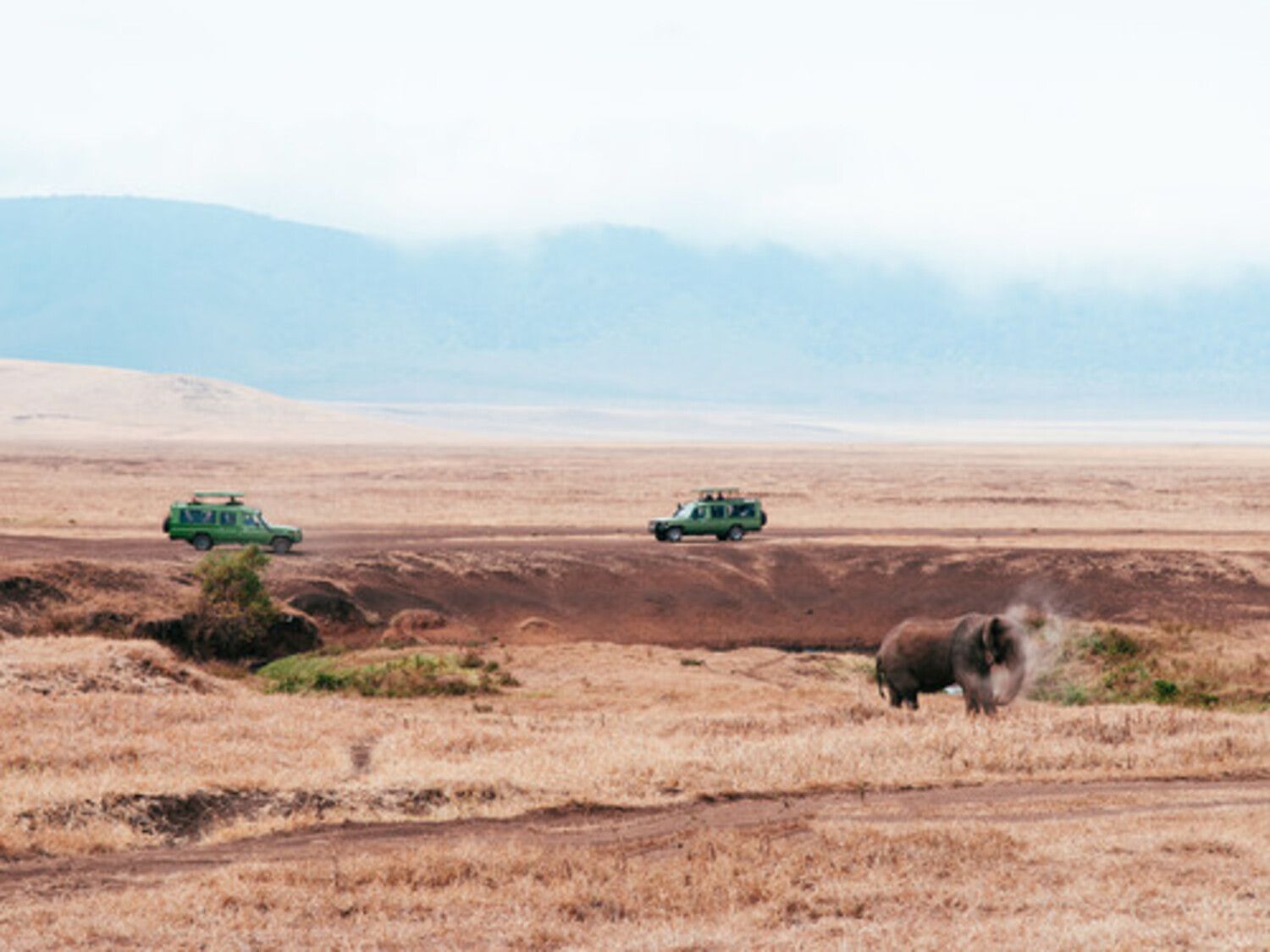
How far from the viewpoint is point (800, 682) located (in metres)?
33.9

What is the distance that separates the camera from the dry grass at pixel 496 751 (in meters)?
17.7

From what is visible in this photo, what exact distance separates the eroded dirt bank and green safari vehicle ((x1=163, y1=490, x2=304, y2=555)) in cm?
128

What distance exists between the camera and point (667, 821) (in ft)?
56.9

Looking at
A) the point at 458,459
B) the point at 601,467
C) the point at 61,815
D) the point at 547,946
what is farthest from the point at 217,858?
the point at 458,459

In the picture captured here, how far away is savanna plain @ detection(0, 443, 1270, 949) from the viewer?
45.8 ft

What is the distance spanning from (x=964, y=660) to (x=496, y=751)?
8064 mm

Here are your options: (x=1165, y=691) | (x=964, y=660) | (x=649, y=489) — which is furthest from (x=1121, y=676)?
(x=649, y=489)

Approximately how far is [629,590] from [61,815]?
3175 centimetres

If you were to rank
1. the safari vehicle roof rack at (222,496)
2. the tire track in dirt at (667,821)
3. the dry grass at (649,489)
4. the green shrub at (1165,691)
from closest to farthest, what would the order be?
the tire track in dirt at (667,821), the green shrub at (1165,691), the safari vehicle roof rack at (222,496), the dry grass at (649,489)

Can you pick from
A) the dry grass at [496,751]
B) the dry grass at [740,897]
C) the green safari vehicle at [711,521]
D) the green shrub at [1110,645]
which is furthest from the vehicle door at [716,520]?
the dry grass at [740,897]

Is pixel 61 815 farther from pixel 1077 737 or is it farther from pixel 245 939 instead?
pixel 1077 737

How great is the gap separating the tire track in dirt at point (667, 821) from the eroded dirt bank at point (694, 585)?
2251cm

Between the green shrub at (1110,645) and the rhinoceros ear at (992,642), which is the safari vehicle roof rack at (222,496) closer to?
the green shrub at (1110,645)

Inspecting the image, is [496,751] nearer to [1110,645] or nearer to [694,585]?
[1110,645]
